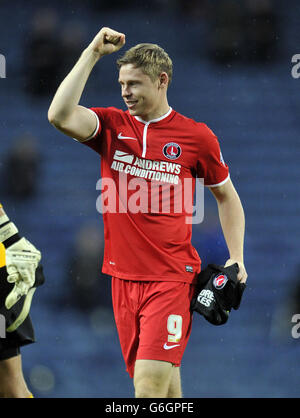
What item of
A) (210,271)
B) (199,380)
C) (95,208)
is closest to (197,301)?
(210,271)

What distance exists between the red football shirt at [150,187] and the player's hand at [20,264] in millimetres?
414

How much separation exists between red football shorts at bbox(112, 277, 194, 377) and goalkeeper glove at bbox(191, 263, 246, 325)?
0.06 m

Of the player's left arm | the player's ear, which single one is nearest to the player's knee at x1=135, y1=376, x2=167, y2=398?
the player's left arm

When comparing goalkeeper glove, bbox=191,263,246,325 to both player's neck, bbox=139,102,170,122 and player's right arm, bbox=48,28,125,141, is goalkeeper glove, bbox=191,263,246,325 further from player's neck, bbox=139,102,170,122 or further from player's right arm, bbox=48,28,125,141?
player's right arm, bbox=48,28,125,141

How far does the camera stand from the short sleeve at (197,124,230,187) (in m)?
3.84

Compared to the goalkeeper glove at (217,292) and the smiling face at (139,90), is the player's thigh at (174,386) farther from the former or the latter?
the smiling face at (139,90)

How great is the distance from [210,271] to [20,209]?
12.8 feet

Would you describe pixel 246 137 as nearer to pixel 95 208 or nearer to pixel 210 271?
pixel 95 208

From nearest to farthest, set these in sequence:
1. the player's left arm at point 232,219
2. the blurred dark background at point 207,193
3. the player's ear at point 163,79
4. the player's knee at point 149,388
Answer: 1. the player's knee at point 149,388
2. the player's ear at point 163,79
3. the player's left arm at point 232,219
4. the blurred dark background at point 207,193

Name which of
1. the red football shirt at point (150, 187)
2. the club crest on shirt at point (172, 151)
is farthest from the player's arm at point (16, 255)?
the club crest on shirt at point (172, 151)

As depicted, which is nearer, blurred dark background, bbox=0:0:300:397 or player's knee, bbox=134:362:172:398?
player's knee, bbox=134:362:172:398

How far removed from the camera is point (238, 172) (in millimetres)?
7543

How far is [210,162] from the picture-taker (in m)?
3.87

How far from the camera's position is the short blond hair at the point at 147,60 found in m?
3.71
